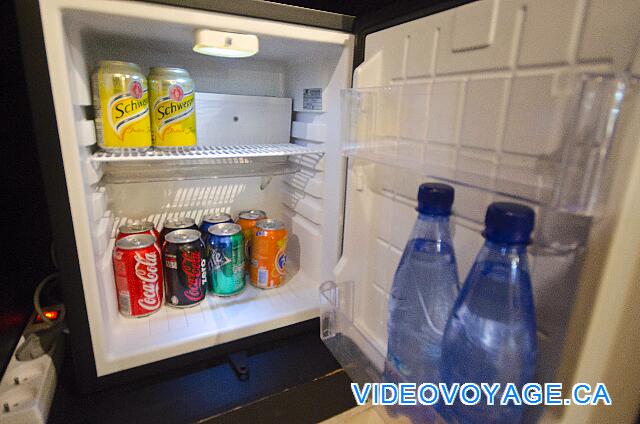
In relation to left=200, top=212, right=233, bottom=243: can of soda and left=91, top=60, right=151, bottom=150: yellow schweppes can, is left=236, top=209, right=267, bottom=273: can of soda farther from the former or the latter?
left=91, top=60, right=151, bottom=150: yellow schweppes can

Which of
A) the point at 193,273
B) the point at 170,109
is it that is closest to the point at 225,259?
the point at 193,273

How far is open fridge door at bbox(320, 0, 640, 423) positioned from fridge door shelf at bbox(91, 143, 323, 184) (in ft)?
1.16

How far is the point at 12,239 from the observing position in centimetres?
93

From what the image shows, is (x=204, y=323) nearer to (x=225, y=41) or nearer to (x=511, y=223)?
(x=225, y=41)

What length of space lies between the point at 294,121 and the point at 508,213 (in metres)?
0.92

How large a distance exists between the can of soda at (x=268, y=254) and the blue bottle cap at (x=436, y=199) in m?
0.61

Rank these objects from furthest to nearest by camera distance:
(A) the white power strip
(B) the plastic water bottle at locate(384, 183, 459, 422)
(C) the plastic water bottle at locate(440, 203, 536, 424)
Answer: (A) the white power strip
(B) the plastic water bottle at locate(384, 183, 459, 422)
(C) the plastic water bottle at locate(440, 203, 536, 424)

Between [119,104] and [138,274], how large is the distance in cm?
41

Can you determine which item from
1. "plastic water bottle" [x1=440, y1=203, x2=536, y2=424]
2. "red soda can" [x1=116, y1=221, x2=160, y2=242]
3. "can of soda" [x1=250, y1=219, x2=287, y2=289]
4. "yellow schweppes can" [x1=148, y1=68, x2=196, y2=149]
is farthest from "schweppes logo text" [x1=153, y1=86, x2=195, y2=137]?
"plastic water bottle" [x1=440, y1=203, x2=536, y2=424]

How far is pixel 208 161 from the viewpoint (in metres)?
1.12

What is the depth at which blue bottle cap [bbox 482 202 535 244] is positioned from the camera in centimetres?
41

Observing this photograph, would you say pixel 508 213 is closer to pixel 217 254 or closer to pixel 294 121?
pixel 217 254

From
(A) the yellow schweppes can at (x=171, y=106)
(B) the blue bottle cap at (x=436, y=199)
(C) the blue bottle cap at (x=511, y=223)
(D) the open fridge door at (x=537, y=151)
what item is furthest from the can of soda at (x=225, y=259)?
(C) the blue bottle cap at (x=511, y=223)

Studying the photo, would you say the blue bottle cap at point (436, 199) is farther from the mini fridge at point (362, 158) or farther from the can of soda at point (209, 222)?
the can of soda at point (209, 222)
